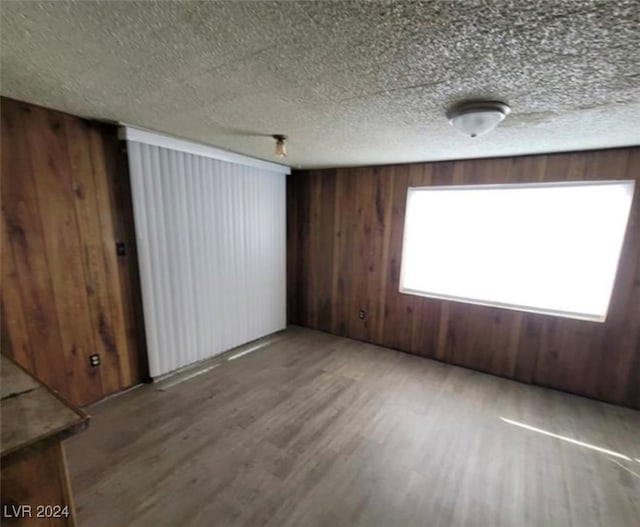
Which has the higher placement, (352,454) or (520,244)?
(520,244)

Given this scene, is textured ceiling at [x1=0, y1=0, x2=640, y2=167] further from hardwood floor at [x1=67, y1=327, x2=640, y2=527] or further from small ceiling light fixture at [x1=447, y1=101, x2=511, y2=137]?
hardwood floor at [x1=67, y1=327, x2=640, y2=527]

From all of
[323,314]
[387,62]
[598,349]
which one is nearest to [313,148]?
[387,62]

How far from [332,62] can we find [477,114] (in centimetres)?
89

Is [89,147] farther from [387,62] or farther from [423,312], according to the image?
[423,312]

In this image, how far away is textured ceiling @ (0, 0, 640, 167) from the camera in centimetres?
92

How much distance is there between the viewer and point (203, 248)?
3.05 metres

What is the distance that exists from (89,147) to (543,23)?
2.76 metres

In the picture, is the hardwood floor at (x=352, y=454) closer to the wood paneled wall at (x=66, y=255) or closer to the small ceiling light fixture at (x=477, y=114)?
the wood paneled wall at (x=66, y=255)

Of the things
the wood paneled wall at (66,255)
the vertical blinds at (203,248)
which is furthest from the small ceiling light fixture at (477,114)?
the wood paneled wall at (66,255)

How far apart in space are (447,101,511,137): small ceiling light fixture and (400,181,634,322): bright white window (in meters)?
1.47

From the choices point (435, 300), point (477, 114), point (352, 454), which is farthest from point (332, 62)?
point (435, 300)

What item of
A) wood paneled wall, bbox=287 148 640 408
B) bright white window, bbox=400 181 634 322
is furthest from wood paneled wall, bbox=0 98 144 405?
bright white window, bbox=400 181 634 322

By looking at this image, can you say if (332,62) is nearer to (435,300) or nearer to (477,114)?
(477,114)

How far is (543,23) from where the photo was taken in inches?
36.4
